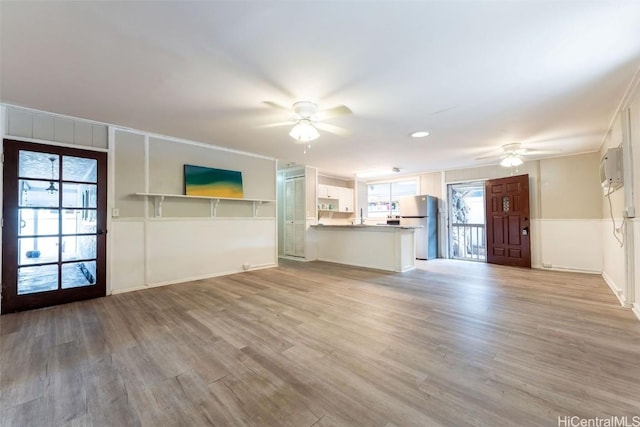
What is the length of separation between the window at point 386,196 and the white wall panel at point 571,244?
320 cm

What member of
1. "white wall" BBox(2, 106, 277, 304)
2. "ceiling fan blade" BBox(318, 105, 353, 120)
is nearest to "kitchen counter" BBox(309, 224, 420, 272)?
"white wall" BBox(2, 106, 277, 304)

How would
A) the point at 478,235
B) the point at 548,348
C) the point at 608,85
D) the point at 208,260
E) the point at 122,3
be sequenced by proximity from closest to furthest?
the point at 122,3 < the point at 548,348 < the point at 608,85 < the point at 208,260 < the point at 478,235

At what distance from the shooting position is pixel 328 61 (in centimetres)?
212

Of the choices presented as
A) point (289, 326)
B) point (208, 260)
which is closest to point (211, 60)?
point (289, 326)

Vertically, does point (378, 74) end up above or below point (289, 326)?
above

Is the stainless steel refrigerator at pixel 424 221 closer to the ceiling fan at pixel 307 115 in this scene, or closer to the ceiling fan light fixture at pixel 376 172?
the ceiling fan light fixture at pixel 376 172

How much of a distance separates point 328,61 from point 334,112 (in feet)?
3.24

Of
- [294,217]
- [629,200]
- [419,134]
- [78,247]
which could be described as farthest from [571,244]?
[78,247]

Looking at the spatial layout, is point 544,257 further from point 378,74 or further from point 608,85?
point 378,74

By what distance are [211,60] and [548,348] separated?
3.64 meters

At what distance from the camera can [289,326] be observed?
2592 mm

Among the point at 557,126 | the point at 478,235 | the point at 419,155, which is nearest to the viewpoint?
the point at 557,126

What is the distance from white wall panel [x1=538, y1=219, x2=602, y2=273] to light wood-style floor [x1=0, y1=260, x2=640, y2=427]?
6.64ft

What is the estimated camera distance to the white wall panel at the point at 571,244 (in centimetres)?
498
